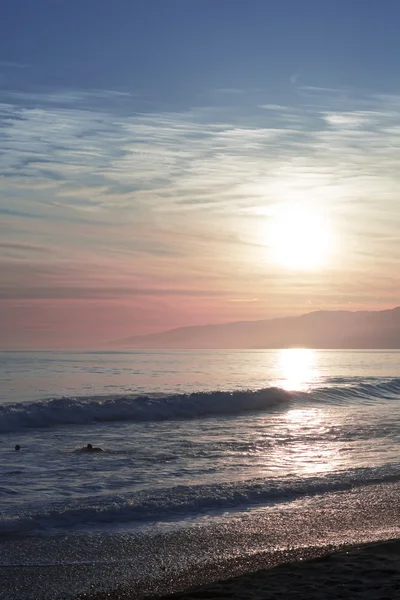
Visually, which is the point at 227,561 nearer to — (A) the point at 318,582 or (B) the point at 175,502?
(A) the point at 318,582

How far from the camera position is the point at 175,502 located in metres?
12.6

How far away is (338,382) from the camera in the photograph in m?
55.7

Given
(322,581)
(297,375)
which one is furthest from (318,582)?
(297,375)

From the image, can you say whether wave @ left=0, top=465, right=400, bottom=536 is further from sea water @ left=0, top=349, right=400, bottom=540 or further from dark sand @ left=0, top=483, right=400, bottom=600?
dark sand @ left=0, top=483, right=400, bottom=600

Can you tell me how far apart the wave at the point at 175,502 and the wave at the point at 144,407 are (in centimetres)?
1400

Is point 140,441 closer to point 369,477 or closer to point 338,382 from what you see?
point 369,477

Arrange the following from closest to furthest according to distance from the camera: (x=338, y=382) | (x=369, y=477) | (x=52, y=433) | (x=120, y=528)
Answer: (x=120, y=528), (x=369, y=477), (x=52, y=433), (x=338, y=382)

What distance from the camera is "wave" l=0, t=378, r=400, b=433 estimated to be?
2872 cm

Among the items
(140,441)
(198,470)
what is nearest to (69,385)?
(140,441)

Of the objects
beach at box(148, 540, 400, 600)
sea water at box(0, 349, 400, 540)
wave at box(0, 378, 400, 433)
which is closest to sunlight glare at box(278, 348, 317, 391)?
wave at box(0, 378, 400, 433)

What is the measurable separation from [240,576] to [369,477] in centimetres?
743

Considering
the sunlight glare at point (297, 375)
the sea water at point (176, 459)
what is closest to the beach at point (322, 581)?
the sea water at point (176, 459)

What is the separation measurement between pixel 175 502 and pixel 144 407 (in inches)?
806

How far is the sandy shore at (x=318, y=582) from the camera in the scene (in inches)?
294
